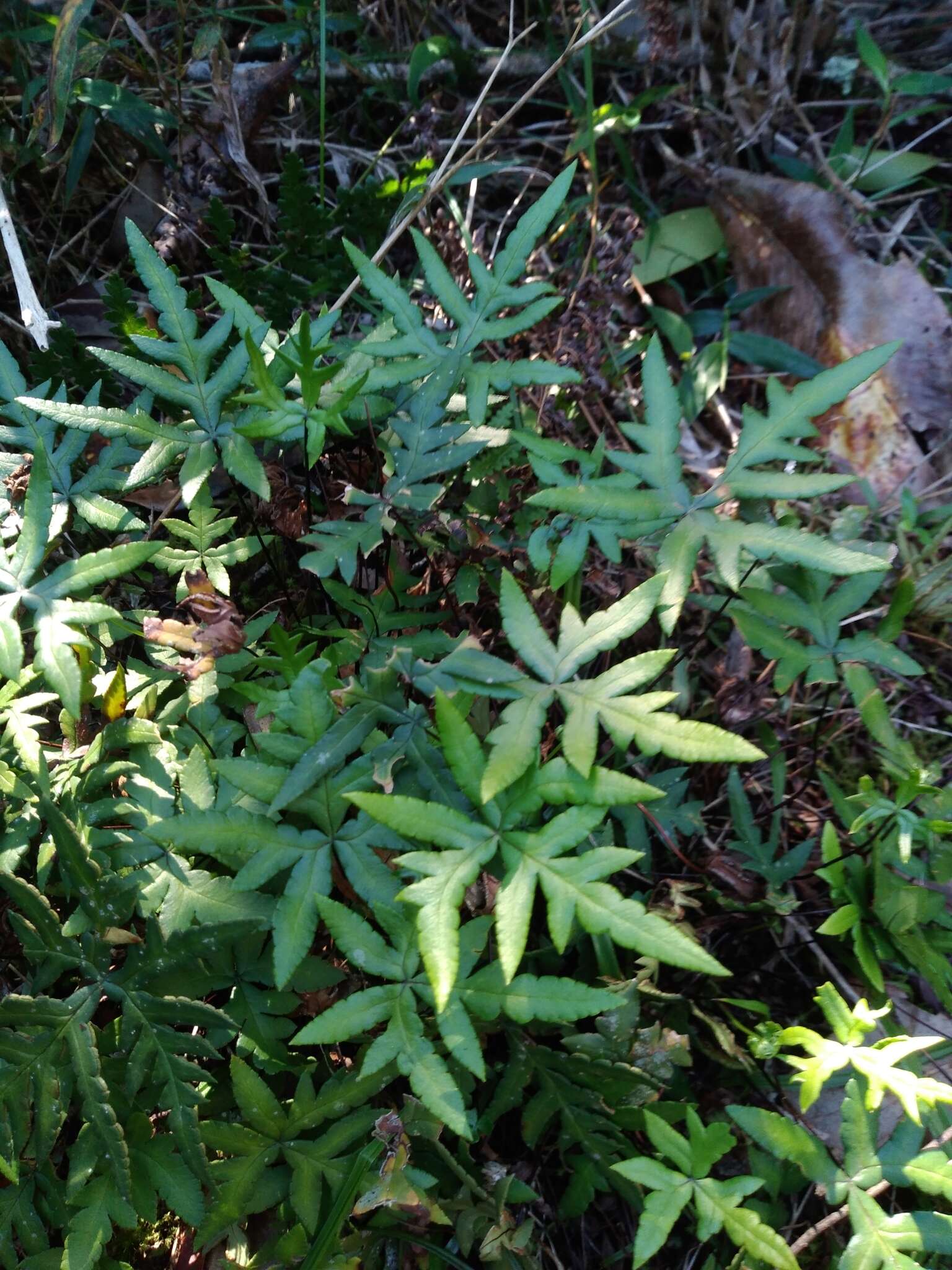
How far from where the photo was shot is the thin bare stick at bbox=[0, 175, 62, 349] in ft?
8.03

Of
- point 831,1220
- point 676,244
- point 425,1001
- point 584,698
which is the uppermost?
point 676,244

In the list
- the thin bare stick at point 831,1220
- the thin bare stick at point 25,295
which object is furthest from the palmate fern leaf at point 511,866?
the thin bare stick at point 25,295

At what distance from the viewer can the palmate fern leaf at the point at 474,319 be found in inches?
80.9

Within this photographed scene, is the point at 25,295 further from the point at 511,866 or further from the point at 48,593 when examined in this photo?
the point at 511,866

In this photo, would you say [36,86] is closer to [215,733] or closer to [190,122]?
[190,122]

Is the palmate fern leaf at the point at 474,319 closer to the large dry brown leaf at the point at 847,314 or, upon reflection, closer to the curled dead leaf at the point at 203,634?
the curled dead leaf at the point at 203,634

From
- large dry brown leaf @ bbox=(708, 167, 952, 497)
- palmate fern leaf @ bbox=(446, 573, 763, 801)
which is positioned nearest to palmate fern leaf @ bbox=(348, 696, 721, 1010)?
palmate fern leaf @ bbox=(446, 573, 763, 801)

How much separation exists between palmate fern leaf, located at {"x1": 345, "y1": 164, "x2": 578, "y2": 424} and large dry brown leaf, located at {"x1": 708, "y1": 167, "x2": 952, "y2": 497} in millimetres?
1196

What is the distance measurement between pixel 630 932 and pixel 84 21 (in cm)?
323

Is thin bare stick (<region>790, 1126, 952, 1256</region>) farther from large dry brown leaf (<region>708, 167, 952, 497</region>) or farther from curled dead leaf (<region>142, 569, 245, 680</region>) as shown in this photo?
large dry brown leaf (<region>708, 167, 952, 497</region>)

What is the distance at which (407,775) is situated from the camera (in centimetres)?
174

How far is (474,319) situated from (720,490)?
0.66m

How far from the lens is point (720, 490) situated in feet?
6.23

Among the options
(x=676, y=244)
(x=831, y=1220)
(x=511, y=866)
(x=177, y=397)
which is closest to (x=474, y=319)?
(x=177, y=397)
